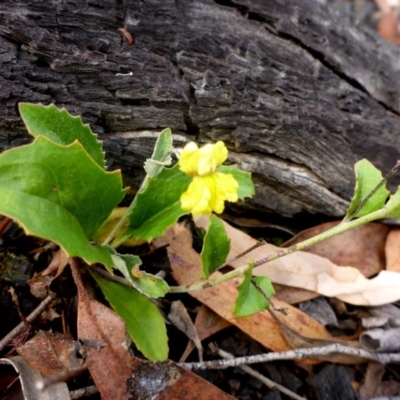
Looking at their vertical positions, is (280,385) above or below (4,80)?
below

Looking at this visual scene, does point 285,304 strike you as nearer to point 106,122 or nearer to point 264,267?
point 264,267

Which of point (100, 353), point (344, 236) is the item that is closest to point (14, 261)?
point (100, 353)

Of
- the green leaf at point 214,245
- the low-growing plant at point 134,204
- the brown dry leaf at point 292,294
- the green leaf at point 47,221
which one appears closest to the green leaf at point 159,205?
the low-growing plant at point 134,204

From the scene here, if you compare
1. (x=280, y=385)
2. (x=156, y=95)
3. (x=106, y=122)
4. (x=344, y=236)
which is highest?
(x=156, y=95)

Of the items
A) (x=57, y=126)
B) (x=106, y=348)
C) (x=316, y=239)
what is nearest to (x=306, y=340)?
(x=316, y=239)

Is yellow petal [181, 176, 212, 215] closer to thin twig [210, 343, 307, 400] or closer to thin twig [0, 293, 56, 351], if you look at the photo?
thin twig [0, 293, 56, 351]

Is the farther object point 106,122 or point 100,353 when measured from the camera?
point 106,122

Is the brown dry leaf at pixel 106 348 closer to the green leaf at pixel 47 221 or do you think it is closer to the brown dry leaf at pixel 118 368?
the brown dry leaf at pixel 118 368

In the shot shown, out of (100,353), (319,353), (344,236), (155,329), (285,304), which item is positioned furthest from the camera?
(344,236)
